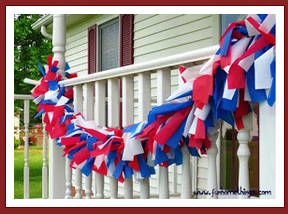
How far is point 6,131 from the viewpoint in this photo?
7.54 feet

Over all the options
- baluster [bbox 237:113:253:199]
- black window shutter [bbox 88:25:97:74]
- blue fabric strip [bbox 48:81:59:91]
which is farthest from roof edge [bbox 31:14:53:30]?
baluster [bbox 237:113:253:199]

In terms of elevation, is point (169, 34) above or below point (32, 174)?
above

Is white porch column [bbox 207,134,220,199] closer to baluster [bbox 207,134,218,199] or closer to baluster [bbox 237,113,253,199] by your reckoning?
baluster [bbox 207,134,218,199]

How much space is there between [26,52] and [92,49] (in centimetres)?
871

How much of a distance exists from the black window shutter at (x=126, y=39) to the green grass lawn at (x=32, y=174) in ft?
16.4

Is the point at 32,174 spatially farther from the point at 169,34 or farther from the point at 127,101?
the point at 127,101

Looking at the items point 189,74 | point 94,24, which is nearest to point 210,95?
point 189,74

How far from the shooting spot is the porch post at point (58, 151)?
3.52 meters

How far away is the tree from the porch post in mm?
11050

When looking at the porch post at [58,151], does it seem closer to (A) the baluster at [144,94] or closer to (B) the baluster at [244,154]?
(A) the baluster at [144,94]

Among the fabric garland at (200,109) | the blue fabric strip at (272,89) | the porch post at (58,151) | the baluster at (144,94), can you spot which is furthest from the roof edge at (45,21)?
the blue fabric strip at (272,89)

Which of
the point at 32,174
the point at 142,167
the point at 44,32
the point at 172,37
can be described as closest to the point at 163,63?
the point at 142,167

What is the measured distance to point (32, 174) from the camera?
13977mm

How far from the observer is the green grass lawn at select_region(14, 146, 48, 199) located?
10.5 m
